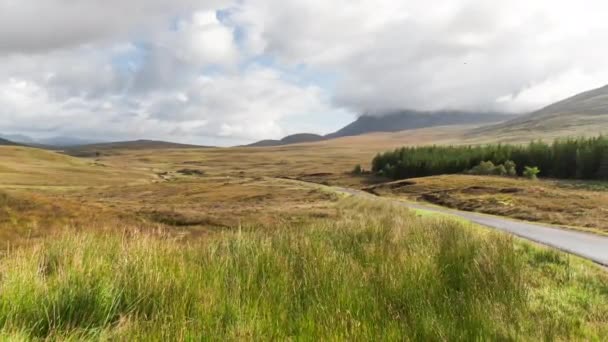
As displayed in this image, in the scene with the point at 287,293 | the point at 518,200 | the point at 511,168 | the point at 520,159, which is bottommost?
the point at 511,168

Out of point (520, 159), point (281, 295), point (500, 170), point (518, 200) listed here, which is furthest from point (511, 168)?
point (281, 295)

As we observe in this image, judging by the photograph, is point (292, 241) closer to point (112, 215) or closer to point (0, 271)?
point (0, 271)

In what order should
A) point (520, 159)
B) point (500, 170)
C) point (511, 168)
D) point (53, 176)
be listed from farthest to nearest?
point (53, 176), point (520, 159), point (511, 168), point (500, 170)

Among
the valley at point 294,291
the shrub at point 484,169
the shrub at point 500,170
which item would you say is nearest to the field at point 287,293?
the valley at point 294,291

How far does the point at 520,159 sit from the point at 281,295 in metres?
86.4

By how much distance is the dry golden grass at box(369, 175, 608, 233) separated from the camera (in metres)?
29.6

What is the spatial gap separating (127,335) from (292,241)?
14.0 feet

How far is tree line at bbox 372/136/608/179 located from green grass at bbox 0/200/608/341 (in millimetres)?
72443

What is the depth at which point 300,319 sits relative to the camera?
518 centimetres

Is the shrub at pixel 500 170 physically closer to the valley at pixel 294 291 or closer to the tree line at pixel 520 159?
the tree line at pixel 520 159

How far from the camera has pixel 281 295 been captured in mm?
6000

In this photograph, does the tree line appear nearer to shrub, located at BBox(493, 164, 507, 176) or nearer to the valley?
shrub, located at BBox(493, 164, 507, 176)

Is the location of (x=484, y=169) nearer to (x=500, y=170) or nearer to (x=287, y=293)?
(x=500, y=170)

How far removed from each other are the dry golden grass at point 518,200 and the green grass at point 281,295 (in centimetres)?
1898
